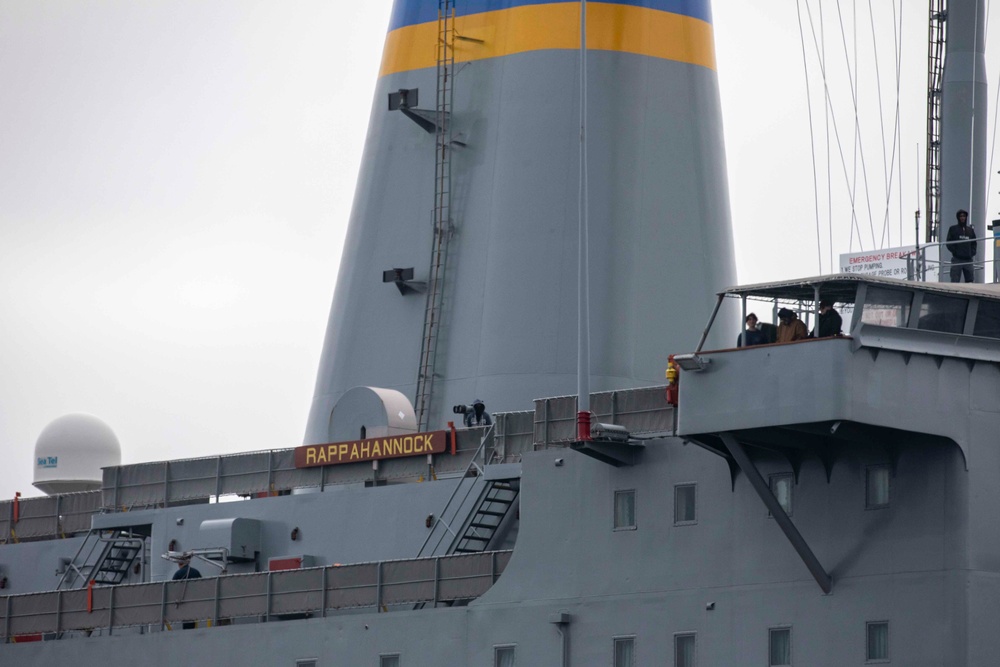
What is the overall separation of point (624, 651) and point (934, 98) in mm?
12266

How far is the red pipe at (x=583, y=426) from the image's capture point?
26.1m

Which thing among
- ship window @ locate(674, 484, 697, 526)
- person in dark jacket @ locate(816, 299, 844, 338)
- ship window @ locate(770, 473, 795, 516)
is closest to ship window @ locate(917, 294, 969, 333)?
person in dark jacket @ locate(816, 299, 844, 338)

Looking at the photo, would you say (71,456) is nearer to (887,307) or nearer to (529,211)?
(529,211)

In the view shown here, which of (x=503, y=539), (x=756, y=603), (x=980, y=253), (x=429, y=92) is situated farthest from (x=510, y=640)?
(x=429, y=92)

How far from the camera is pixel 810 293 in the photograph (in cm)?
2395

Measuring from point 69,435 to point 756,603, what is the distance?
2290cm

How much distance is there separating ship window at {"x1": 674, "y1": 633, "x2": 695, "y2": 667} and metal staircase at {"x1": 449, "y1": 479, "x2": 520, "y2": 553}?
16.9 feet

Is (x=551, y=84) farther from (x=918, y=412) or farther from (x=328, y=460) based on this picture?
(x=918, y=412)

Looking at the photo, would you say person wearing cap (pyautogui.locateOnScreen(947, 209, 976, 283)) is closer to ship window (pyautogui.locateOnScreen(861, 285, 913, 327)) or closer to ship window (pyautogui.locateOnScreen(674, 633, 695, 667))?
ship window (pyautogui.locateOnScreen(861, 285, 913, 327))

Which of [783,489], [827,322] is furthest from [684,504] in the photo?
[827,322]

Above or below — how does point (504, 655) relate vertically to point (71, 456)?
below

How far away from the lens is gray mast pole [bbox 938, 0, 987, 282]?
29.5m

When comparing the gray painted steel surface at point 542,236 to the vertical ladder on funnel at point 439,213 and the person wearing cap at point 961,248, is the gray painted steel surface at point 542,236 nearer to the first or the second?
the vertical ladder on funnel at point 439,213

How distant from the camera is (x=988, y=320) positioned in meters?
24.0
